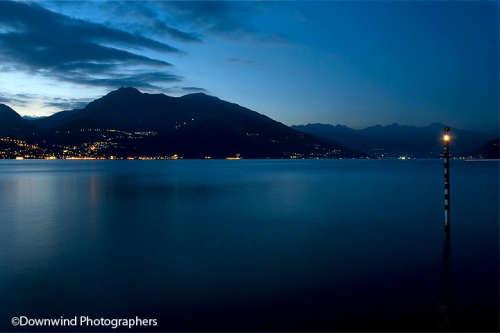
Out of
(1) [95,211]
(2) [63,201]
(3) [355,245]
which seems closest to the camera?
(3) [355,245]

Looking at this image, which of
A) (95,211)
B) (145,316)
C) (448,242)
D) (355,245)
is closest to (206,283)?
(145,316)

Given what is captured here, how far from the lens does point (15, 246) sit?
1010 inches

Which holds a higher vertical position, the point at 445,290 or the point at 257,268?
the point at 257,268

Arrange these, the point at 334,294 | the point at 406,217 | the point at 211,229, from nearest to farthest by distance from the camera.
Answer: the point at 334,294 < the point at 211,229 < the point at 406,217

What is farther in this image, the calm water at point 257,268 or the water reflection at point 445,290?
the calm water at point 257,268

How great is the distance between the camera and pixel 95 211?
41781mm

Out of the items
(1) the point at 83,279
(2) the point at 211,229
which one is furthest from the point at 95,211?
(1) the point at 83,279

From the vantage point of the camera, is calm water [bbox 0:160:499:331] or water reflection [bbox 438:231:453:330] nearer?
water reflection [bbox 438:231:453:330]

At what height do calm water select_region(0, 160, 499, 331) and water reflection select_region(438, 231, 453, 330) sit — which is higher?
calm water select_region(0, 160, 499, 331)

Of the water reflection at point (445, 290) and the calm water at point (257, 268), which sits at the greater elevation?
the calm water at point (257, 268)

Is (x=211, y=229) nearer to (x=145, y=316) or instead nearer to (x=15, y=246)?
(x=15, y=246)

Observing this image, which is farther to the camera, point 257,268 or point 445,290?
point 257,268

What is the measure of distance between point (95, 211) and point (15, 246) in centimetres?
1616

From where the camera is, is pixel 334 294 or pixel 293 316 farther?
pixel 334 294
